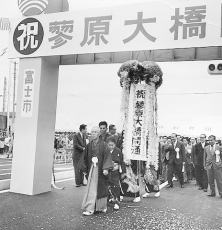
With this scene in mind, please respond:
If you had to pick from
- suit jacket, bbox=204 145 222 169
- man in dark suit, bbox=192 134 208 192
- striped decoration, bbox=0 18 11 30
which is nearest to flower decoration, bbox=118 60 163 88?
suit jacket, bbox=204 145 222 169

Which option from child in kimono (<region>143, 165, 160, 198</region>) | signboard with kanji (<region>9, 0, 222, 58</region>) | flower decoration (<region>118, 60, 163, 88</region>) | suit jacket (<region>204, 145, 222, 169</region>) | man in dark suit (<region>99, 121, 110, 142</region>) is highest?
signboard with kanji (<region>9, 0, 222, 58</region>)

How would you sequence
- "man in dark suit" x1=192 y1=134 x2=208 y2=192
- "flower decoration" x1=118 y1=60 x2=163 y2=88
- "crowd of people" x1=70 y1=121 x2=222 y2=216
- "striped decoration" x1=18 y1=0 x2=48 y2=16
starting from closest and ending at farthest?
"crowd of people" x1=70 y1=121 x2=222 y2=216 → "flower decoration" x1=118 y1=60 x2=163 y2=88 → "striped decoration" x1=18 y1=0 x2=48 y2=16 → "man in dark suit" x1=192 y1=134 x2=208 y2=192

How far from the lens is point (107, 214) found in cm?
622

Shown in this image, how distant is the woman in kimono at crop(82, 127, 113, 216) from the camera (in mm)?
6207

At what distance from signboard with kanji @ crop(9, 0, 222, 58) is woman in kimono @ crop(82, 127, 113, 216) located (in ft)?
6.21

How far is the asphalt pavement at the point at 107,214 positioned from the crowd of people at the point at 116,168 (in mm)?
280

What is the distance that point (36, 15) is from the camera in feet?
25.4

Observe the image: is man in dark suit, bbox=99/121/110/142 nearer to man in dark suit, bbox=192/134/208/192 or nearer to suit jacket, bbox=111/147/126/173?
suit jacket, bbox=111/147/126/173

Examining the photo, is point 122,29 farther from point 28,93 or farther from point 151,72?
point 28,93

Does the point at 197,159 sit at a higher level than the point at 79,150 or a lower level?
lower

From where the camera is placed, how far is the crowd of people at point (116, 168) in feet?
20.8

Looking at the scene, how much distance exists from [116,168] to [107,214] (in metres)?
1.08

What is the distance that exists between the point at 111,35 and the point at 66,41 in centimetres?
102

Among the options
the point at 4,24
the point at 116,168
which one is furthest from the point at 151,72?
the point at 4,24
